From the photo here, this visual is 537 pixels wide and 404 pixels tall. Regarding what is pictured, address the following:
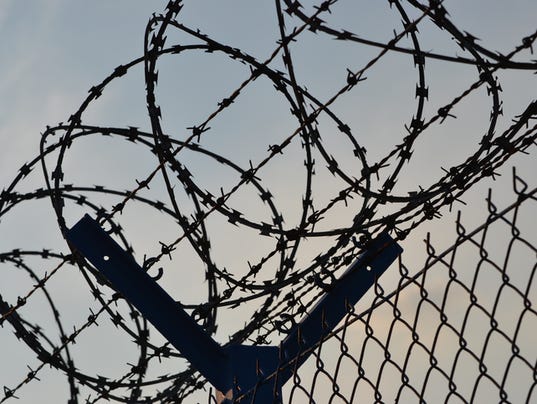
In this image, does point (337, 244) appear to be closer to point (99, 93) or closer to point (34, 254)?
point (99, 93)

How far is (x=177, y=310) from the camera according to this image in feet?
14.8

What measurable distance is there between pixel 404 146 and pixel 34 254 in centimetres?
363

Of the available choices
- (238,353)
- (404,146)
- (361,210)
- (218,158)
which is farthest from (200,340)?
(218,158)

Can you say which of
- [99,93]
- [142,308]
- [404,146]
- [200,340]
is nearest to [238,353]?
[200,340]

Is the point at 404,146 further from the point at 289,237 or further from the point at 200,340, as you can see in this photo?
the point at 200,340

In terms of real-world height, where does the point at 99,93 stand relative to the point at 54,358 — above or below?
above

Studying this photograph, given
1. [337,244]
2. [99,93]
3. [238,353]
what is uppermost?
[99,93]

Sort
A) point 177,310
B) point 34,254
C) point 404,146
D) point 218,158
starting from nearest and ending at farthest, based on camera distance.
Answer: point 404,146, point 177,310, point 218,158, point 34,254

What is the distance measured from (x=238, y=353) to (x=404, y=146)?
1274 mm

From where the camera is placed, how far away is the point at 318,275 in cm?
425

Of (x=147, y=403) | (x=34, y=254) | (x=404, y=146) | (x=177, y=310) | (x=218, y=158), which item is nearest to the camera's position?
(x=404, y=146)

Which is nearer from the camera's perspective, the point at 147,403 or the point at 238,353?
the point at 238,353

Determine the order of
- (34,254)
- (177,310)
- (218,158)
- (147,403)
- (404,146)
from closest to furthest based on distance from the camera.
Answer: (404,146) → (177,310) → (147,403) → (218,158) → (34,254)

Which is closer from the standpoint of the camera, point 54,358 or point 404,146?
point 404,146
